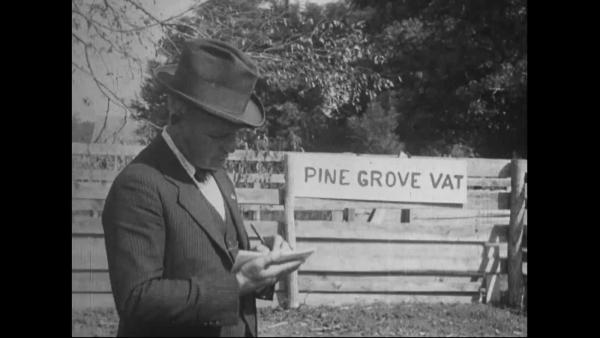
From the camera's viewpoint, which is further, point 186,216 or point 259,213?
point 259,213

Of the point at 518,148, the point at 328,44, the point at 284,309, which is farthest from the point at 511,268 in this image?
the point at 328,44

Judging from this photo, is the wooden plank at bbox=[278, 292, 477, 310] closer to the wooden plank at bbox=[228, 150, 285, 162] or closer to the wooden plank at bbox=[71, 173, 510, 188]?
the wooden plank at bbox=[71, 173, 510, 188]

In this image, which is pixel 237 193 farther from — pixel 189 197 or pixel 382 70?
pixel 382 70

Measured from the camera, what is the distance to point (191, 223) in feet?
9.11

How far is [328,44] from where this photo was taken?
367 centimetres

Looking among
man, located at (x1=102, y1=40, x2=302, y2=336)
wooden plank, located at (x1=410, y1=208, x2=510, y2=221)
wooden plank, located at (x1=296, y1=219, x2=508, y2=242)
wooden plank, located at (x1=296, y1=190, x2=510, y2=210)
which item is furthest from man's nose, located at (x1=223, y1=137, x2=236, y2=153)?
wooden plank, located at (x1=410, y1=208, x2=510, y2=221)

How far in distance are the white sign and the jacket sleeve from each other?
3.66 ft

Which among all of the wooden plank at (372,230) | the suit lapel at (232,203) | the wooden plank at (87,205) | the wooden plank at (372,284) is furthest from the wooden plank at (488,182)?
the wooden plank at (87,205)

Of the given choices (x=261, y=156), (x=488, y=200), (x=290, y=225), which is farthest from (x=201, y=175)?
(x=488, y=200)

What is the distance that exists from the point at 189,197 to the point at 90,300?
872 millimetres

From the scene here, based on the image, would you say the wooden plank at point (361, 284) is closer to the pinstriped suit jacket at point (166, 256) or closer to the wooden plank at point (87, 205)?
the pinstriped suit jacket at point (166, 256)

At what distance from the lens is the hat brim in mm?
2877

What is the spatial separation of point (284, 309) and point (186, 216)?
1.18 metres
